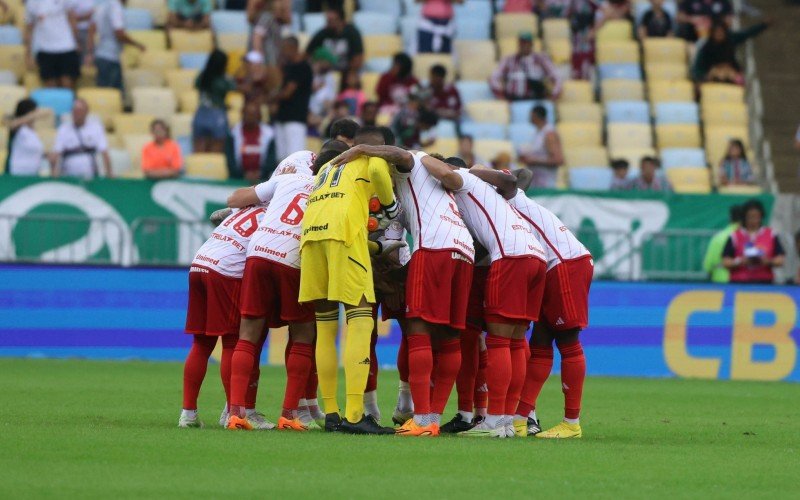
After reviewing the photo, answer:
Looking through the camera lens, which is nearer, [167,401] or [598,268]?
[167,401]

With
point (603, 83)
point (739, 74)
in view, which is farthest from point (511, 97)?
point (739, 74)

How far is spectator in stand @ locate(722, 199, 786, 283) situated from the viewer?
2078 cm

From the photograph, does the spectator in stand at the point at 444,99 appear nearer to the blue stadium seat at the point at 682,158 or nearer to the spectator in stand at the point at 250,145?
the spectator in stand at the point at 250,145

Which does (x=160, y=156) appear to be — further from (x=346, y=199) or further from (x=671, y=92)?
(x=346, y=199)

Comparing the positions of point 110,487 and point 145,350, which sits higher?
point 110,487

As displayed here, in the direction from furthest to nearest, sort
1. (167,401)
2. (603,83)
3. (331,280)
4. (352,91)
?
(603,83) → (352,91) → (167,401) → (331,280)

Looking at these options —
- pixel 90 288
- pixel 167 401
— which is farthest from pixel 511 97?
pixel 167 401

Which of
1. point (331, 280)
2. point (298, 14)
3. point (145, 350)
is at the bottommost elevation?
point (145, 350)

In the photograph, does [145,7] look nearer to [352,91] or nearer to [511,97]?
[352,91]

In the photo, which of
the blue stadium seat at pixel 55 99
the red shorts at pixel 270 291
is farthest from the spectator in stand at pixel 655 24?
the red shorts at pixel 270 291

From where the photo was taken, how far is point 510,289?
11758 mm

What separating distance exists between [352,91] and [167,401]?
1032 cm

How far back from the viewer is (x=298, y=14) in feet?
86.9

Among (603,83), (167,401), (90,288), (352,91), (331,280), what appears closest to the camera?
(331,280)
